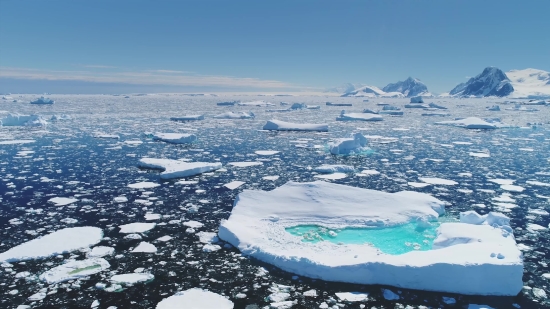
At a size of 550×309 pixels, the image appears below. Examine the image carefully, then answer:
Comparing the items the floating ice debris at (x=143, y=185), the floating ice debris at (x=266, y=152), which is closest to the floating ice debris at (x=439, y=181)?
the floating ice debris at (x=266, y=152)

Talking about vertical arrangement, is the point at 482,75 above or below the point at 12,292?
above

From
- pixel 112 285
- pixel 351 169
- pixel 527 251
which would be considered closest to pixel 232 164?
pixel 351 169

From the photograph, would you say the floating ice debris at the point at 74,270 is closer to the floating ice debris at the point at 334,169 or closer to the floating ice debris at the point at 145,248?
the floating ice debris at the point at 145,248

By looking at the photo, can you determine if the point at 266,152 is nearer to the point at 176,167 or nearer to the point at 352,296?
the point at 176,167

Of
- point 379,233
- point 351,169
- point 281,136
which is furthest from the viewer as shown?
point 281,136

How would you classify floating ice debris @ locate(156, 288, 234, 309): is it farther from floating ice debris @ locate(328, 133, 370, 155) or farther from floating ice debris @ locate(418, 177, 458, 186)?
floating ice debris @ locate(328, 133, 370, 155)

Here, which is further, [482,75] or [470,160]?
[482,75]

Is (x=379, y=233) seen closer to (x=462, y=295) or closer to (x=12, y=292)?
(x=462, y=295)
